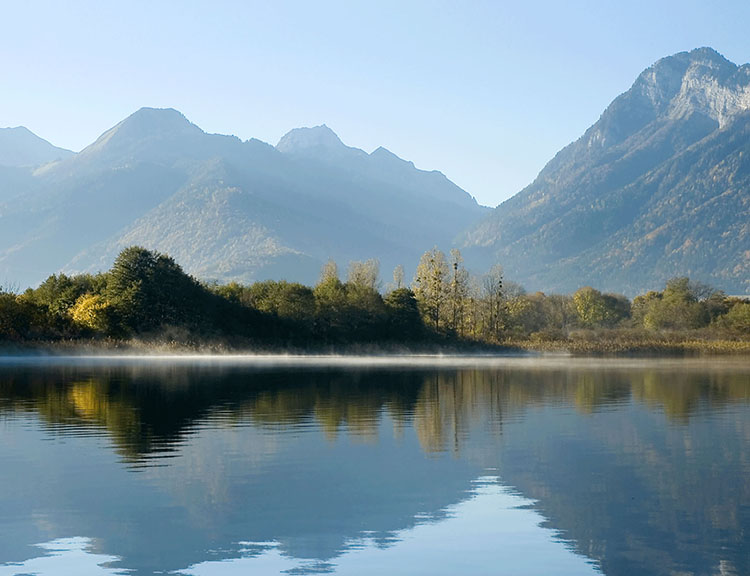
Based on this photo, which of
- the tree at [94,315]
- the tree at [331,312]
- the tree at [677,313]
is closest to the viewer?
the tree at [94,315]

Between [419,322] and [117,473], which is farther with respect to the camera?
[419,322]

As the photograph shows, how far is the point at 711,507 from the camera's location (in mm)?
19891

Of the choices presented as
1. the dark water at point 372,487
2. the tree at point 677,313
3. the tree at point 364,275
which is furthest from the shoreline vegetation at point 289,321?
the dark water at point 372,487

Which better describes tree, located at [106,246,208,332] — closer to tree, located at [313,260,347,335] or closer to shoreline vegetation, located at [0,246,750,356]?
shoreline vegetation, located at [0,246,750,356]

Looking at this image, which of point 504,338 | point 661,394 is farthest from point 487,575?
point 504,338

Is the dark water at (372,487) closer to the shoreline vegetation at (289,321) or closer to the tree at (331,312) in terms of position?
the shoreline vegetation at (289,321)

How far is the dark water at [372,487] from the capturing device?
16.1 m

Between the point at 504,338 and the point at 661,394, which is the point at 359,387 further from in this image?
the point at 504,338

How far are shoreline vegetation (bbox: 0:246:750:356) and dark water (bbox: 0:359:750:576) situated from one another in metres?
59.4

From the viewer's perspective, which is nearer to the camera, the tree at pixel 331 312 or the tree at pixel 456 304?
the tree at pixel 331 312

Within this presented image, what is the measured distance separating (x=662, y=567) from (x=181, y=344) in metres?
91.8

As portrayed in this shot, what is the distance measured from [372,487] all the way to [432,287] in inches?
4415

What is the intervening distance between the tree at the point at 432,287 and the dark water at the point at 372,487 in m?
87.3

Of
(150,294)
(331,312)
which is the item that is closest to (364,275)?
(331,312)
